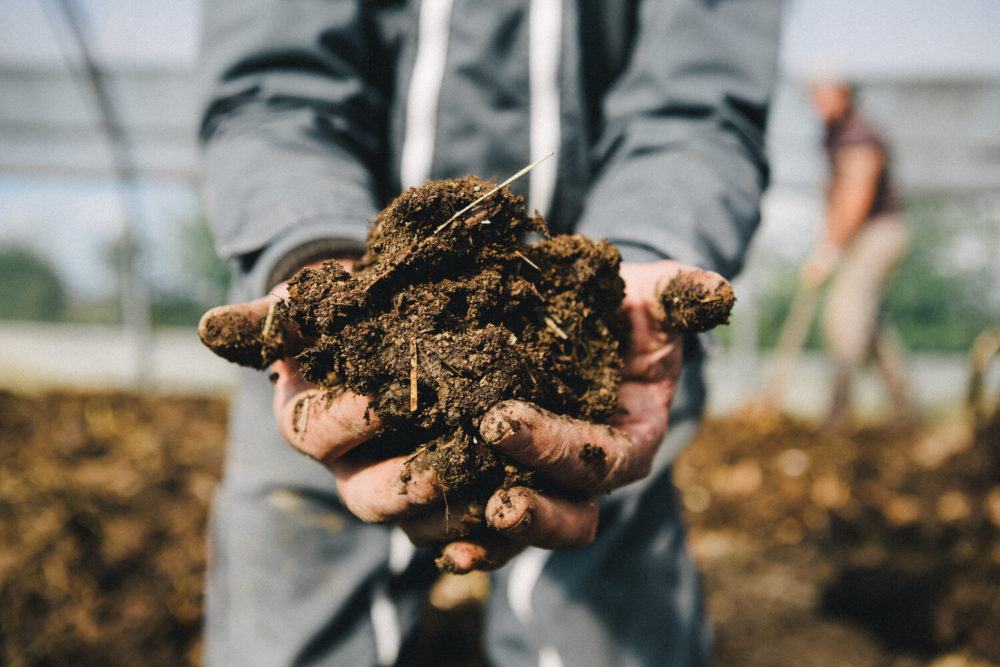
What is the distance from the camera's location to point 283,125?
4.65 ft

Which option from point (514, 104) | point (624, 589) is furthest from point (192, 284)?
point (624, 589)

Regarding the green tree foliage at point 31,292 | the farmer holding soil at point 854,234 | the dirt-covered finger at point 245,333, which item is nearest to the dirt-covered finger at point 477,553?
the dirt-covered finger at point 245,333

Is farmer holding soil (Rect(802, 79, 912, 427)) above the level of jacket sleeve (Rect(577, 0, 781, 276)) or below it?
below

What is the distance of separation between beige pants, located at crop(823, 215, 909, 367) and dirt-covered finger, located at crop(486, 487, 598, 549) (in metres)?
5.24

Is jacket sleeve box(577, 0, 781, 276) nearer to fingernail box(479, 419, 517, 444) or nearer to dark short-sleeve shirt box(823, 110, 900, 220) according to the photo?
fingernail box(479, 419, 517, 444)

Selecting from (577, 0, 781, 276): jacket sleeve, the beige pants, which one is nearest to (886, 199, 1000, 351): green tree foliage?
the beige pants

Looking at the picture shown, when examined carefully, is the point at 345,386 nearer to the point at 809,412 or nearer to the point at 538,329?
the point at 538,329

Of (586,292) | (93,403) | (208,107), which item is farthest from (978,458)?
(93,403)

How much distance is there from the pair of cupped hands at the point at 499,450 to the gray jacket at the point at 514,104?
444 mm

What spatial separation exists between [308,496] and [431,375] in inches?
30.7

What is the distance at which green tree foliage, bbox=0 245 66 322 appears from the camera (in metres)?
6.99

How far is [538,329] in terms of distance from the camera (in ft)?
3.37

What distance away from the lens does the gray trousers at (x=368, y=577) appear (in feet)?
4.82

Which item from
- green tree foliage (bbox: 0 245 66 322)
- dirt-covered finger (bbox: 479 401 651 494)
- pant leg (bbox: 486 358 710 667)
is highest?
dirt-covered finger (bbox: 479 401 651 494)
